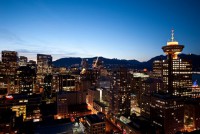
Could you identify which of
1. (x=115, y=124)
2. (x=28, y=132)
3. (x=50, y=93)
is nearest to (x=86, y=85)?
(x=50, y=93)

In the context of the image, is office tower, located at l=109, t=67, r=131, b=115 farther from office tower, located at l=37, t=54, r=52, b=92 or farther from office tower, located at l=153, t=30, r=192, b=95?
office tower, located at l=37, t=54, r=52, b=92

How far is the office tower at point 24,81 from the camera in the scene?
82.2 metres

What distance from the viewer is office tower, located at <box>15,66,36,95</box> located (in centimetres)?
8219

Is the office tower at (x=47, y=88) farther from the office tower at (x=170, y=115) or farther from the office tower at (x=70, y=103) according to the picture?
the office tower at (x=170, y=115)

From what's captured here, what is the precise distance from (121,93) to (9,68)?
87.7 metres

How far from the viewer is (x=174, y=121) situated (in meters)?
45.7

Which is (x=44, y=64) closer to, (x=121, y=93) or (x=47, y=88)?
(x=47, y=88)

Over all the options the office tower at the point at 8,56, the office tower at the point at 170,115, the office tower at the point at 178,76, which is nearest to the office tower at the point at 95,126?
the office tower at the point at 170,115

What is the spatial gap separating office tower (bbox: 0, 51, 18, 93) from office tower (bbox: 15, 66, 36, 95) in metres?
3.03

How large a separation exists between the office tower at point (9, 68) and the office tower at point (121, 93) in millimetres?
55658

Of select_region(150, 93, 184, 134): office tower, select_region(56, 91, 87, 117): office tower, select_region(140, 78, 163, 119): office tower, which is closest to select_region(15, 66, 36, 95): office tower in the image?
select_region(56, 91, 87, 117): office tower

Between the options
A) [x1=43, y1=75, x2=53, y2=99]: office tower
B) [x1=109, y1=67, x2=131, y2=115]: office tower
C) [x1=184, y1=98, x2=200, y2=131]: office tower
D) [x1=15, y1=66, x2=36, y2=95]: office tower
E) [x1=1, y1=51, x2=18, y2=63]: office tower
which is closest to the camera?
[x1=184, y1=98, x2=200, y2=131]: office tower

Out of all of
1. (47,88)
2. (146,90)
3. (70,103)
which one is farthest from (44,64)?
(146,90)

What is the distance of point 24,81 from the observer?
276 ft
